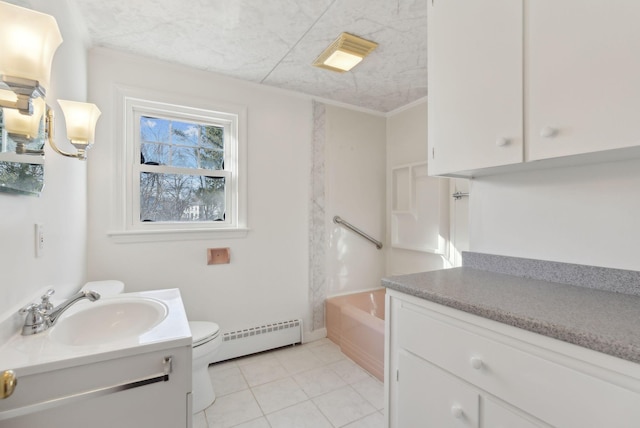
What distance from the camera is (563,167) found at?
3.73 ft

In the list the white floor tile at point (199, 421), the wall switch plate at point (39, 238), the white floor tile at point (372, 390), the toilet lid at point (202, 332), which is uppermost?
the wall switch plate at point (39, 238)

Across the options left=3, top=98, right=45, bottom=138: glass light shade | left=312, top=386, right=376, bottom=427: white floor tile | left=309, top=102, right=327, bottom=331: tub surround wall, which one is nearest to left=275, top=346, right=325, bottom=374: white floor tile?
left=309, top=102, right=327, bottom=331: tub surround wall

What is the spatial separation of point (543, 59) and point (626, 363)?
89 cm

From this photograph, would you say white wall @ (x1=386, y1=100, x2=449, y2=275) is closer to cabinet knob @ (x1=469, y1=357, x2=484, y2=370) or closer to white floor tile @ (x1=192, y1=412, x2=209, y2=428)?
cabinet knob @ (x1=469, y1=357, x2=484, y2=370)

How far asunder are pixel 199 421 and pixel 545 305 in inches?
72.2

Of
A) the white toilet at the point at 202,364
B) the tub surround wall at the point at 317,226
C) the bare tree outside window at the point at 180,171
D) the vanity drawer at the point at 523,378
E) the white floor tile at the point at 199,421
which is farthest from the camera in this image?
the tub surround wall at the point at 317,226

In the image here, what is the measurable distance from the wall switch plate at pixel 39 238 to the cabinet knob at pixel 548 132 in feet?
6.18

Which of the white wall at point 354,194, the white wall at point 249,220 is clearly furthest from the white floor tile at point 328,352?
the white wall at point 354,194

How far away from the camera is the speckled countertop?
650mm

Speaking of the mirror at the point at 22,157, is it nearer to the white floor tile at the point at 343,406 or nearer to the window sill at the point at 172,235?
the window sill at the point at 172,235

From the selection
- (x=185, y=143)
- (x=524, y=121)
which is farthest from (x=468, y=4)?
(x=185, y=143)

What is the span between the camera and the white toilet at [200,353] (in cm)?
168

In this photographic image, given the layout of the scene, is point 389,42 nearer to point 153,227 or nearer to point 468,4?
point 468,4

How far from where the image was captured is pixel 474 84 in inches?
43.8
